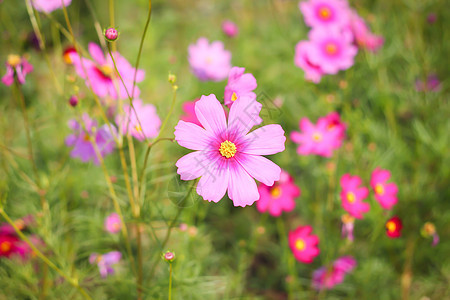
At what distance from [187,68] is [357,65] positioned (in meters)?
0.94

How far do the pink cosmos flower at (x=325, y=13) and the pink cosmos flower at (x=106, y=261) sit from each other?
44.4 inches

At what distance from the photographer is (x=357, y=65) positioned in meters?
1.68

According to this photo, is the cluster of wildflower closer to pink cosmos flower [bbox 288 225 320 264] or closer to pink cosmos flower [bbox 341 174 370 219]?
pink cosmos flower [bbox 341 174 370 219]

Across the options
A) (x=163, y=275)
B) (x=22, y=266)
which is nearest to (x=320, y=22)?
(x=163, y=275)

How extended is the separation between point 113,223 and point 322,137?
790 mm

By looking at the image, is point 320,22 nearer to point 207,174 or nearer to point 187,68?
point 187,68

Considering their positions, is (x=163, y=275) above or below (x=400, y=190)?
below

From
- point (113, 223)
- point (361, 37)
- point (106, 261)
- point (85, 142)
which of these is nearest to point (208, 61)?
point (361, 37)

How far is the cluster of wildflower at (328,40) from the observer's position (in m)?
1.26

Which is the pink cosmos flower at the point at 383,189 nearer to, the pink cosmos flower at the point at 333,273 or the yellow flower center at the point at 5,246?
the pink cosmos flower at the point at 333,273

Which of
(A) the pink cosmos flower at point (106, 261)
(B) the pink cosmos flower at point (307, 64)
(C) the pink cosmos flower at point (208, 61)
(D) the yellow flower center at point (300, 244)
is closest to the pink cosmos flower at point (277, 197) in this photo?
(D) the yellow flower center at point (300, 244)

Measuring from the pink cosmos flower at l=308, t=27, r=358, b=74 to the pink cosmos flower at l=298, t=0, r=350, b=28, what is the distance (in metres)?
0.03

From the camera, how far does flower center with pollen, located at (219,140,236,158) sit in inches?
25.3

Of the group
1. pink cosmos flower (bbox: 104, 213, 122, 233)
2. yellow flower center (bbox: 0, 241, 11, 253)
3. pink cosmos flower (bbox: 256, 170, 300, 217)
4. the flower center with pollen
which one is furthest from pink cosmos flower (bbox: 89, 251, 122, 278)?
→ the flower center with pollen
